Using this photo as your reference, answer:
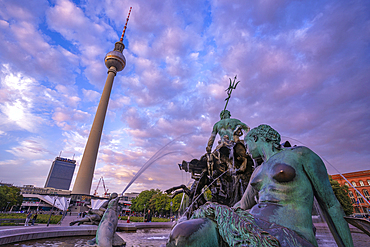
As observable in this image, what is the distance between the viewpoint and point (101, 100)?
55.3m

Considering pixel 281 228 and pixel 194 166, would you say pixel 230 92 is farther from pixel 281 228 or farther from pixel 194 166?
pixel 281 228

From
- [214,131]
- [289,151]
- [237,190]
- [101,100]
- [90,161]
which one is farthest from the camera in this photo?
[101,100]

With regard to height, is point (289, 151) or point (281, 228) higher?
point (289, 151)

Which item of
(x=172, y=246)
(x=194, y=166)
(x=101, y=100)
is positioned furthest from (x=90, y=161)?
(x=172, y=246)

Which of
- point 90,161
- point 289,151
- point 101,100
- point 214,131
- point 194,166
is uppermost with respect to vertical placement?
point 101,100

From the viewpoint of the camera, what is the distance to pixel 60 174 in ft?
505

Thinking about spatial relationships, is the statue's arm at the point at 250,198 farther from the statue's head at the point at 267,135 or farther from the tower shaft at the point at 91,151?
the tower shaft at the point at 91,151

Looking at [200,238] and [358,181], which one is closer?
[200,238]

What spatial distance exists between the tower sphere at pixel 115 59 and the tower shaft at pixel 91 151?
9273 millimetres

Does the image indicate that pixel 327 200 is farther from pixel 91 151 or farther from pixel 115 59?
pixel 115 59

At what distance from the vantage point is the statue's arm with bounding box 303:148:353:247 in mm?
1621

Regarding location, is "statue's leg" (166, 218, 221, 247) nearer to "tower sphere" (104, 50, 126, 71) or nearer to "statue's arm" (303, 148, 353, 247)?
"statue's arm" (303, 148, 353, 247)

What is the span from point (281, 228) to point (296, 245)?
0.43 feet

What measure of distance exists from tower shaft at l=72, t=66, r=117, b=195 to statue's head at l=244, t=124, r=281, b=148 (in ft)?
182
